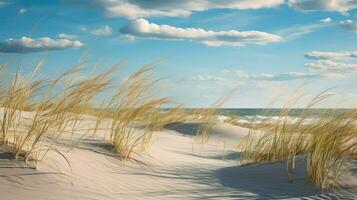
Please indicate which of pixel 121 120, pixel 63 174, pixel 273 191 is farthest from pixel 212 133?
pixel 63 174

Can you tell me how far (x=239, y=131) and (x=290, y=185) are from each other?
450 centimetres

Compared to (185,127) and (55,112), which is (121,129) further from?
(185,127)

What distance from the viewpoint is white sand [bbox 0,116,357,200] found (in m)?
3.24

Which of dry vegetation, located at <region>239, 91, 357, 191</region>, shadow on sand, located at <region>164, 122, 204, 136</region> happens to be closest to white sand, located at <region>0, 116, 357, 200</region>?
dry vegetation, located at <region>239, 91, 357, 191</region>

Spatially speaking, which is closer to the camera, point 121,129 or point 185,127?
point 121,129

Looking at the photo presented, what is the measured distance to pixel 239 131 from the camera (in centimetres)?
851

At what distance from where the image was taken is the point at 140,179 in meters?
3.87

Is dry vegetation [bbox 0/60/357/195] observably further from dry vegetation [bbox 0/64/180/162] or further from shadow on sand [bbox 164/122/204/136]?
shadow on sand [bbox 164/122/204/136]

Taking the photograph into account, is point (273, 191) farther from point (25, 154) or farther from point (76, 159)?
point (25, 154)

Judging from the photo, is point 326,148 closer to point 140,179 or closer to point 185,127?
point 140,179

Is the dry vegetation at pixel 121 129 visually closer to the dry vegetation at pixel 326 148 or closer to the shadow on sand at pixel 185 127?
the dry vegetation at pixel 326 148

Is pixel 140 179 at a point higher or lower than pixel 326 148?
lower

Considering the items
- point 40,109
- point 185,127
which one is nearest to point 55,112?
point 40,109

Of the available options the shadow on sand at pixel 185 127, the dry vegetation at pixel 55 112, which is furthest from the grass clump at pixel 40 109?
the shadow on sand at pixel 185 127
